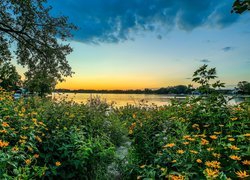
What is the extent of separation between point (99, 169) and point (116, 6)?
26.5 ft

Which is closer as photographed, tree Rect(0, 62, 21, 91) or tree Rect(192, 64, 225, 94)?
tree Rect(192, 64, 225, 94)

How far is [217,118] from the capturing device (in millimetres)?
3799

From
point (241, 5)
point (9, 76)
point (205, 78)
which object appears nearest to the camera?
point (241, 5)

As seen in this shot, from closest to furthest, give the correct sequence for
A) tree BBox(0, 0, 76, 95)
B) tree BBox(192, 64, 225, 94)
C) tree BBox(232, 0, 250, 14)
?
tree BBox(232, 0, 250, 14), tree BBox(192, 64, 225, 94), tree BBox(0, 0, 76, 95)

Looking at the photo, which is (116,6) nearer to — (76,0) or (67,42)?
(76,0)

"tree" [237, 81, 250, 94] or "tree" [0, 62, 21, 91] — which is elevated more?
"tree" [0, 62, 21, 91]

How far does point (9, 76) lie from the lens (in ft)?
43.8

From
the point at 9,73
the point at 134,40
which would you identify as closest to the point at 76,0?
the point at 134,40

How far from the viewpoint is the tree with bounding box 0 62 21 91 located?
13047mm

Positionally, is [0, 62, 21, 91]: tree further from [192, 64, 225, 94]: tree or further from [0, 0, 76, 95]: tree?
[192, 64, 225, 94]: tree

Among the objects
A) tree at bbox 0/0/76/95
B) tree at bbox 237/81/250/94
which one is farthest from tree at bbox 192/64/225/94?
tree at bbox 0/0/76/95

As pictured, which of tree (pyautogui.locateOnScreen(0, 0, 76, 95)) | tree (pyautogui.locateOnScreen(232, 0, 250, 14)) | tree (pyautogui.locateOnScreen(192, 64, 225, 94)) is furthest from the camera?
tree (pyautogui.locateOnScreen(0, 0, 76, 95))

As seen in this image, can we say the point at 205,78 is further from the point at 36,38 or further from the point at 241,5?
the point at 36,38

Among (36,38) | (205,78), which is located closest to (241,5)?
(205,78)
